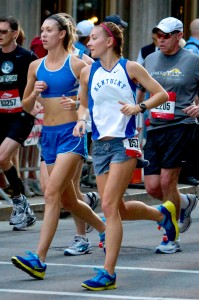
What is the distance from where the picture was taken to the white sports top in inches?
400

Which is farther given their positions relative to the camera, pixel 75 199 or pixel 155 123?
pixel 155 123

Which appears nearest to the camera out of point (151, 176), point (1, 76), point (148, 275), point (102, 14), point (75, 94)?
→ point (148, 275)

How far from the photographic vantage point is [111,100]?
33.4ft

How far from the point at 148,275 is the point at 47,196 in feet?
3.36

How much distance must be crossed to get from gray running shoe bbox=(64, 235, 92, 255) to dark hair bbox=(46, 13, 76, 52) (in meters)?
1.80

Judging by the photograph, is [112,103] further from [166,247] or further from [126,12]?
[126,12]

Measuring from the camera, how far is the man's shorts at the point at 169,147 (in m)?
12.1

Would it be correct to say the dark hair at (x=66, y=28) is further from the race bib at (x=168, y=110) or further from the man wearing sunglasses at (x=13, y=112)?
the man wearing sunglasses at (x=13, y=112)

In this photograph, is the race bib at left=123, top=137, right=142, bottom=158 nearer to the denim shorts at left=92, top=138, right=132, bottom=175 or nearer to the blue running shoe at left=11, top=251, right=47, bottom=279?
the denim shorts at left=92, top=138, right=132, bottom=175

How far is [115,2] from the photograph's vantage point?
23469 mm

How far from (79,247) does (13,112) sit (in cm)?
264

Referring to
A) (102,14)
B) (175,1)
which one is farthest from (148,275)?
(175,1)

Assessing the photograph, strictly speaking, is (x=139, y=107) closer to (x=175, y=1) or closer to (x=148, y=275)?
(x=148, y=275)

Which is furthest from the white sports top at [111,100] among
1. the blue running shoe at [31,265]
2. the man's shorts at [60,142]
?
the blue running shoe at [31,265]
